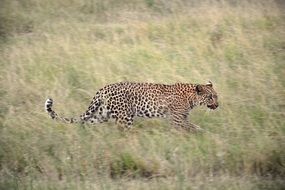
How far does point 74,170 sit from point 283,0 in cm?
819

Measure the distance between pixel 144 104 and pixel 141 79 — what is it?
1629 millimetres

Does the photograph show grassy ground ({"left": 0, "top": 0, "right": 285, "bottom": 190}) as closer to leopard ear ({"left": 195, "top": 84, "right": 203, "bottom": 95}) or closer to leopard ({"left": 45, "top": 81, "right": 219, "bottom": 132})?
leopard ({"left": 45, "top": 81, "right": 219, "bottom": 132})

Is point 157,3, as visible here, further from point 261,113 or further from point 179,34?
point 261,113

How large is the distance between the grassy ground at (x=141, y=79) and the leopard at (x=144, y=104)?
0.57 feet

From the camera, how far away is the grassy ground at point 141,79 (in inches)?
283

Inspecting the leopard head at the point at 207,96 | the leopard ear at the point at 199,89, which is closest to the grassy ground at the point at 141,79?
the leopard head at the point at 207,96

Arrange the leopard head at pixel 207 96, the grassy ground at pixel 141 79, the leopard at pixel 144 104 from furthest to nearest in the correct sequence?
1. the leopard head at pixel 207 96
2. the leopard at pixel 144 104
3. the grassy ground at pixel 141 79

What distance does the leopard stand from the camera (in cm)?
854

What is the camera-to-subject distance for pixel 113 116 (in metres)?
8.61

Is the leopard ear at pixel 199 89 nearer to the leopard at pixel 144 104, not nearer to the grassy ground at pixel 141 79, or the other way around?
the leopard at pixel 144 104

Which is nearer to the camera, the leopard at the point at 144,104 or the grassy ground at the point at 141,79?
the grassy ground at the point at 141,79

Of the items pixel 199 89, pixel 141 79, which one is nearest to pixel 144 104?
pixel 199 89

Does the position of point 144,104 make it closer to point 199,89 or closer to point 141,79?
point 199,89

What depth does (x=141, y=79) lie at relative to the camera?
10.2 metres
